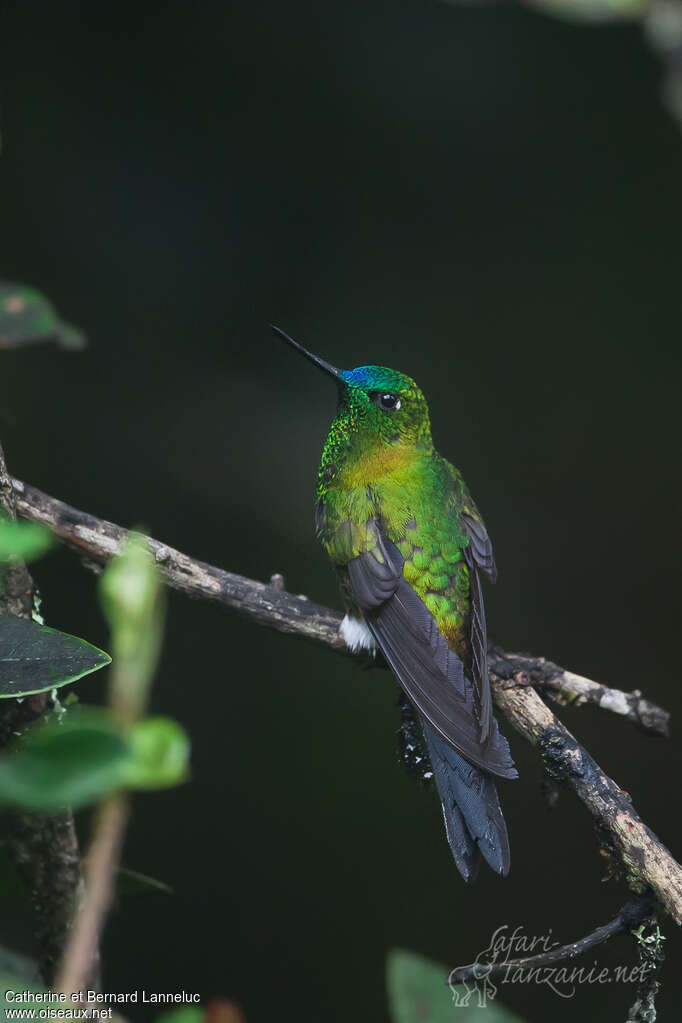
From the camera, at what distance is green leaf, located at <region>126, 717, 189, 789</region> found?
0.34 m

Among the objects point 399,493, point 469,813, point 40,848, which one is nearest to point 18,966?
point 40,848

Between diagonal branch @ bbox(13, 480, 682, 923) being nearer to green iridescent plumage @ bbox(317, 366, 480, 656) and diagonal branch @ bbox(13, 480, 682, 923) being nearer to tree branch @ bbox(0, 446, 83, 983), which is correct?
green iridescent plumage @ bbox(317, 366, 480, 656)

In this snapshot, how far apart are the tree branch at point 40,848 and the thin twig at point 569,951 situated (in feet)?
1.68

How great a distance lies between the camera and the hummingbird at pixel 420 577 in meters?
1.77

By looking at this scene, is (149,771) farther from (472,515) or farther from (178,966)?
(178,966)

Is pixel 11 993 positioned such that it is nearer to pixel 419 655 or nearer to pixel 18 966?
pixel 18 966

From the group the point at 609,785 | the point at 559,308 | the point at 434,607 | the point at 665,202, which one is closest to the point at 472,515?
the point at 434,607

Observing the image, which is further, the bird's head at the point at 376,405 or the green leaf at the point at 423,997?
the bird's head at the point at 376,405

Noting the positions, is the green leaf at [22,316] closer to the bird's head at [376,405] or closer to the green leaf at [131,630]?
the bird's head at [376,405]

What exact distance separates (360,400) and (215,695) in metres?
1.04

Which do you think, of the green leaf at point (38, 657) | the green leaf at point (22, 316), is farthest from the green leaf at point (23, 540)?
the green leaf at point (22, 316)

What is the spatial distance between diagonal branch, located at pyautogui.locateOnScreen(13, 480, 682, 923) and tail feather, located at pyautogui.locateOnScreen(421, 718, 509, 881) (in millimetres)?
129

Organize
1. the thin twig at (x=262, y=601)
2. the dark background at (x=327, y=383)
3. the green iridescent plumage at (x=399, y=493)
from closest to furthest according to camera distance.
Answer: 1. the thin twig at (x=262, y=601)
2. the green iridescent plumage at (x=399, y=493)
3. the dark background at (x=327, y=383)

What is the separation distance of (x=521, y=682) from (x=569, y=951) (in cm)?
75
